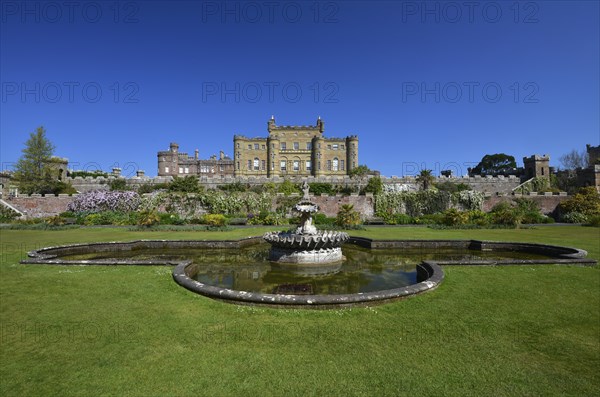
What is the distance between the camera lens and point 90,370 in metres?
3.78

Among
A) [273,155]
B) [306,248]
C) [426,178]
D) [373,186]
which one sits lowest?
[306,248]

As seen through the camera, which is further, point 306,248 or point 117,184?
point 117,184

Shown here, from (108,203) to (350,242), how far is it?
2902 centimetres

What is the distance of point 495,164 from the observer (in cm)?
7475

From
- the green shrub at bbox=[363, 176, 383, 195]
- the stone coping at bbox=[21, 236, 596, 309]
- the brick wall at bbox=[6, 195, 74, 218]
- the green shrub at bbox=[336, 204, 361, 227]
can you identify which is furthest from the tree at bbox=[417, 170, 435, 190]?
the brick wall at bbox=[6, 195, 74, 218]

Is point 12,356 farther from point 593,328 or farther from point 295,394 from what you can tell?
point 593,328

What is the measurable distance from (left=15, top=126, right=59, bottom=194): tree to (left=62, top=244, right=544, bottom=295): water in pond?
40121mm

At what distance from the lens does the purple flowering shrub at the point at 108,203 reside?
110ft

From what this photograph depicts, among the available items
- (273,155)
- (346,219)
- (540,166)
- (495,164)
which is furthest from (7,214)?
(495,164)

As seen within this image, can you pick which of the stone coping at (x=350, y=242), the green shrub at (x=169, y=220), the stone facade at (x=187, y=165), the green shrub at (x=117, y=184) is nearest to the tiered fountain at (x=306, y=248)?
the stone coping at (x=350, y=242)

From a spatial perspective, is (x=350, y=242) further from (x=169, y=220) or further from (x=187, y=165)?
(x=187, y=165)

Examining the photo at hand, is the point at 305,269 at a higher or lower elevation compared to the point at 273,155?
lower

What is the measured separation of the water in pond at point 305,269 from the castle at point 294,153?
146 ft

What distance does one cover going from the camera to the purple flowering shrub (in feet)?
110
